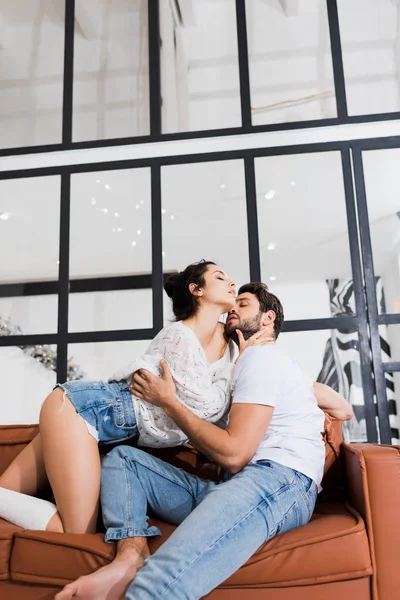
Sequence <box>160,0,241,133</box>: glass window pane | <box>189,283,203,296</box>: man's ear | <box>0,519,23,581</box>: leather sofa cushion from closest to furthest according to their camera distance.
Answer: <box>0,519,23,581</box>: leather sofa cushion → <box>189,283,203,296</box>: man's ear → <box>160,0,241,133</box>: glass window pane

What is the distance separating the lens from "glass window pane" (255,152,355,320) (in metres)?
3.51

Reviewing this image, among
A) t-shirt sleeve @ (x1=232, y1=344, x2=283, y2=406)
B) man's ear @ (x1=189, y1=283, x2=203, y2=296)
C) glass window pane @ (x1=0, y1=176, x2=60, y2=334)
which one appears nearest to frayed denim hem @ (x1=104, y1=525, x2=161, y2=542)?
t-shirt sleeve @ (x1=232, y1=344, x2=283, y2=406)

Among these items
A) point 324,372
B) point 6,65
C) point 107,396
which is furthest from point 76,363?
point 6,65

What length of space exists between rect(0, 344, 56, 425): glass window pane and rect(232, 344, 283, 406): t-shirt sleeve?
7.25 ft

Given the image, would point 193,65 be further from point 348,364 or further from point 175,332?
point 175,332

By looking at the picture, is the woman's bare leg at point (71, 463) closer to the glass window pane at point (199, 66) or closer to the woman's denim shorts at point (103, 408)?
the woman's denim shorts at point (103, 408)

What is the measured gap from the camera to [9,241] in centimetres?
393

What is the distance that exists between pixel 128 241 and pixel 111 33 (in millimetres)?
1644

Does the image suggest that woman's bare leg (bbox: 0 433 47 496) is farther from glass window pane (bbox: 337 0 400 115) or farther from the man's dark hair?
glass window pane (bbox: 337 0 400 115)

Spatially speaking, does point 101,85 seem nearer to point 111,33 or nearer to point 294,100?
point 111,33

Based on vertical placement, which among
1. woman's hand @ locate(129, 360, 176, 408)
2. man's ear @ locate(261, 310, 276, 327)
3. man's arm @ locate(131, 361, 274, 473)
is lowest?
man's arm @ locate(131, 361, 274, 473)

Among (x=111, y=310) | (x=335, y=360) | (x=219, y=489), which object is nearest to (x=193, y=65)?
(x=111, y=310)

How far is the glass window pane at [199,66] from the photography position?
3879mm

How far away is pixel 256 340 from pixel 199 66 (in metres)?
2.72
